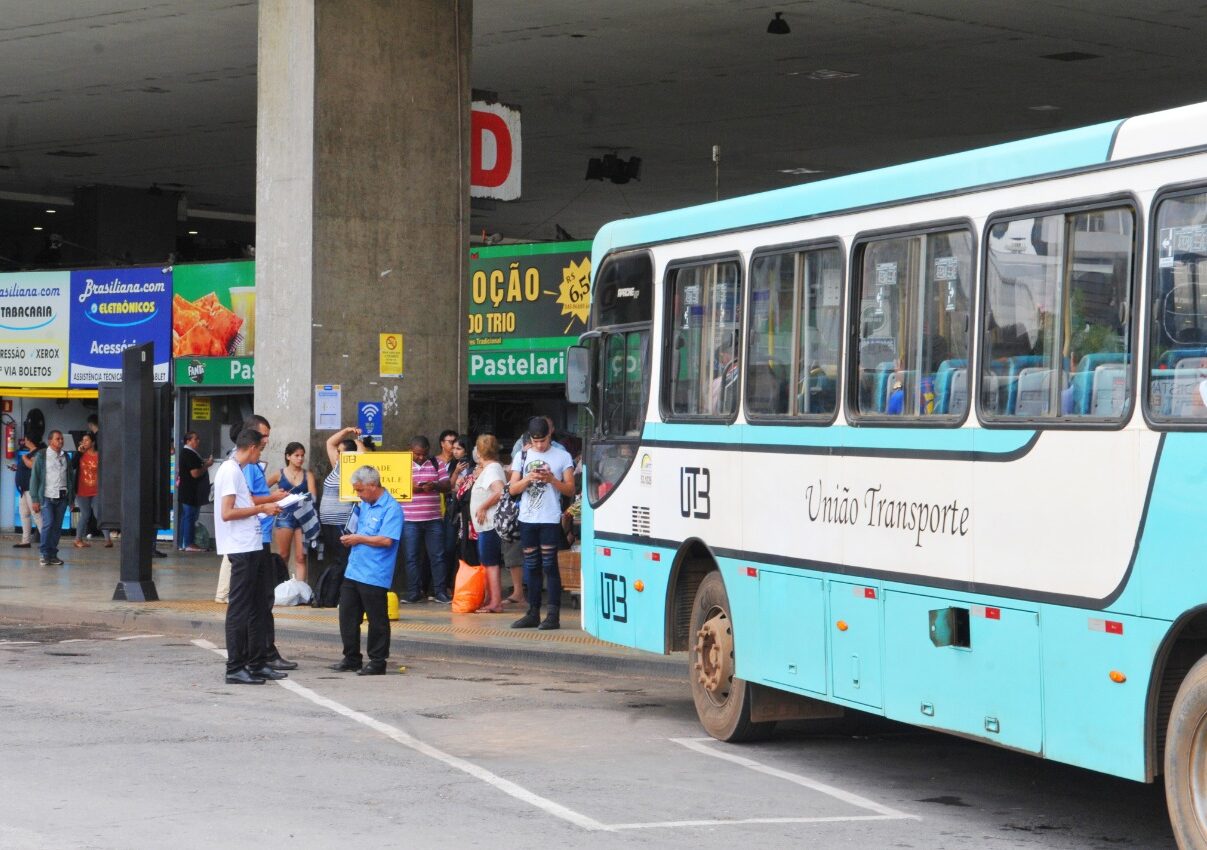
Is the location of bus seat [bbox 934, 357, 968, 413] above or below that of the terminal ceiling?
below

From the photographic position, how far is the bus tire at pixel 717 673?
1056 centimetres

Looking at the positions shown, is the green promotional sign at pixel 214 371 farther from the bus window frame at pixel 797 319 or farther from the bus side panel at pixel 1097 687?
the bus side panel at pixel 1097 687

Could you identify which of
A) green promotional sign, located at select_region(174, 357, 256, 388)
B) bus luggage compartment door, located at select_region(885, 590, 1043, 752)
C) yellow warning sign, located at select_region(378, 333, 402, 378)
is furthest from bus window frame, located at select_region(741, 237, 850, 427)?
green promotional sign, located at select_region(174, 357, 256, 388)

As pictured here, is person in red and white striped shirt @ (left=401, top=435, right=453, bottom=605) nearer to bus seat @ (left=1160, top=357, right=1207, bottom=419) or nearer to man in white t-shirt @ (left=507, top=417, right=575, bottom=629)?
man in white t-shirt @ (left=507, top=417, right=575, bottom=629)

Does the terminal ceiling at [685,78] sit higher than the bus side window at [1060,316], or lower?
higher

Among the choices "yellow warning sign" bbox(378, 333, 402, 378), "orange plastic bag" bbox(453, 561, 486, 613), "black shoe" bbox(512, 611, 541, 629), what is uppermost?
"yellow warning sign" bbox(378, 333, 402, 378)

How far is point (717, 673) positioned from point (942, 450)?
9.38 ft

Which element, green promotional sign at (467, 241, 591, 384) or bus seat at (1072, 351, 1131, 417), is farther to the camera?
green promotional sign at (467, 241, 591, 384)

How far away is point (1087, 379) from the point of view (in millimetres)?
7539

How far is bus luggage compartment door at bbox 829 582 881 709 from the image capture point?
902 centimetres

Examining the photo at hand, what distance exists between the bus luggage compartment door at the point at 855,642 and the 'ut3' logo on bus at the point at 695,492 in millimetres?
1525

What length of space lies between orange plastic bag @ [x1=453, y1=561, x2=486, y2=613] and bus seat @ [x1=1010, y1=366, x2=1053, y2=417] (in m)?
10.4

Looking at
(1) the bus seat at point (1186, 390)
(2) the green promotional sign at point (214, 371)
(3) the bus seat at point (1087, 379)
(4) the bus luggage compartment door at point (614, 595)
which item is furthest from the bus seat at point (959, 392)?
(2) the green promotional sign at point (214, 371)

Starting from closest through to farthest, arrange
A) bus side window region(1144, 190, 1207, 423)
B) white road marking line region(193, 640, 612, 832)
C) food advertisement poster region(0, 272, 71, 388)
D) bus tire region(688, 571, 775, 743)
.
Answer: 1. bus side window region(1144, 190, 1207, 423)
2. white road marking line region(193, 640, 612, 832)
3. bus tire region(688, 571, 775, 743)
4. food advertisement poster region(0, 272, 71, 388)
